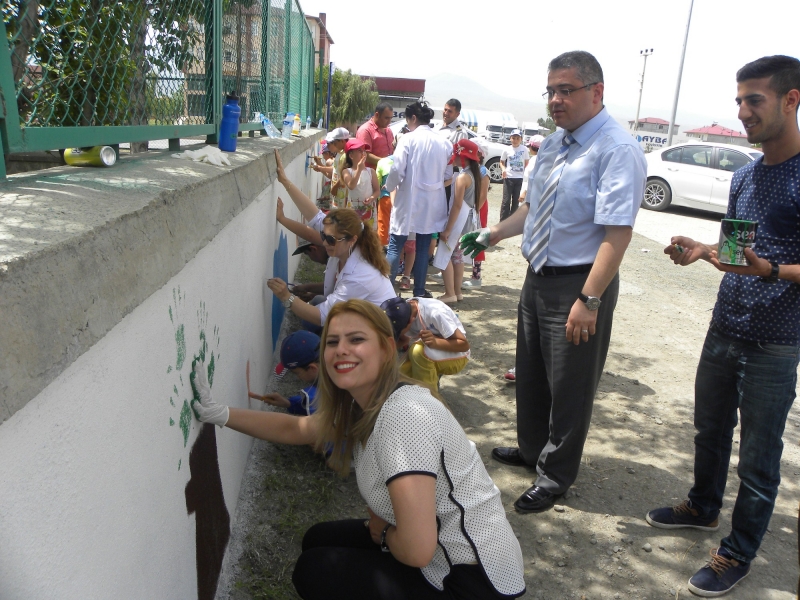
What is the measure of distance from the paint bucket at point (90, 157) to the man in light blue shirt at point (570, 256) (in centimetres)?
181

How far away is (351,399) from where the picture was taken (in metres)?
2.06

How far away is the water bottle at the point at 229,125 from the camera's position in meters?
3.07

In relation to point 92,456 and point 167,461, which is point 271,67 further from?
point 92,456

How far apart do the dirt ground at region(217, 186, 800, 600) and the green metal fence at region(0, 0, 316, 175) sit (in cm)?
165

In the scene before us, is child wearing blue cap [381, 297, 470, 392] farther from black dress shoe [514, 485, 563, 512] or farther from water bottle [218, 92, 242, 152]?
water bottle [218, 92, 242, 152]

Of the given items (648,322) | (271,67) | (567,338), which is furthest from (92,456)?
(648,322)

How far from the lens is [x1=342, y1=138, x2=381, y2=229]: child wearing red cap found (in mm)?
6733

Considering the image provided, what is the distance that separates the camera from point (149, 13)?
2.17 m

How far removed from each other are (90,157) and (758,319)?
95.5 inches

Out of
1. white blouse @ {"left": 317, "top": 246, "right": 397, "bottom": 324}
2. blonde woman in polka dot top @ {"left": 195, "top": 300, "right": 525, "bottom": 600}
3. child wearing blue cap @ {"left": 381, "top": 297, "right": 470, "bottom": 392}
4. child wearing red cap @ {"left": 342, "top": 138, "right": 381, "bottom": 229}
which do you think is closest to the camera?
blonde woman in polka dot top @ {"left": 195, "top": 300, "right": 525, "bottom": 600}

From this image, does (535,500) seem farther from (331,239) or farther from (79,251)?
(79,251)

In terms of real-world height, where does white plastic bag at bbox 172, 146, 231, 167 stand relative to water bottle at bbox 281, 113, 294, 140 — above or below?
below

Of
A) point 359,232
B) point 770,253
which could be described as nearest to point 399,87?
point 359,232

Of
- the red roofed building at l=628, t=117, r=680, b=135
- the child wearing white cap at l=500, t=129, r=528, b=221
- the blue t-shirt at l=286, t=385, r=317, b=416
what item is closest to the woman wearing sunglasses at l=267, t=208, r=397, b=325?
the blue t-shirt at l=286, t=385, r=317, b=416
